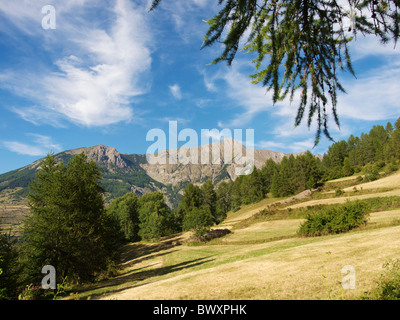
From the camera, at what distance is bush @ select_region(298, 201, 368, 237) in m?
18.1

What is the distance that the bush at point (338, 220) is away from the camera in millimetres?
18094

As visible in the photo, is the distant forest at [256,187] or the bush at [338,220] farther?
the distant forest at [256,187]

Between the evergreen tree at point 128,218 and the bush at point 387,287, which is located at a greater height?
the bush at point 387,287

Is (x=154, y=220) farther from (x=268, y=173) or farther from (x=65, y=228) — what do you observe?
(x=268, y=173)

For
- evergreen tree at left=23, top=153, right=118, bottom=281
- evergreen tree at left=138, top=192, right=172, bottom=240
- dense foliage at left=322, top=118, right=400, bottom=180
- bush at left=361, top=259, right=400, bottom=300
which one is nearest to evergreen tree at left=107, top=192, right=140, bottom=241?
evergreen tree at left=138, top=192, right=172, bottom=240

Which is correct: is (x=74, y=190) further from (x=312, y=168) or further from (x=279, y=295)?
(x=312, y=168)

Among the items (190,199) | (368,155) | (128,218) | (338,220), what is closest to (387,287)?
(338,220)

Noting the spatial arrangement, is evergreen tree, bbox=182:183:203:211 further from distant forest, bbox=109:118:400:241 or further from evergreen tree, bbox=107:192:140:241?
evergreen tree, bbox=107:192:140:241

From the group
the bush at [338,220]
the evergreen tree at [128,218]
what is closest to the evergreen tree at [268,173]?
the evergreen tree at [128,218]

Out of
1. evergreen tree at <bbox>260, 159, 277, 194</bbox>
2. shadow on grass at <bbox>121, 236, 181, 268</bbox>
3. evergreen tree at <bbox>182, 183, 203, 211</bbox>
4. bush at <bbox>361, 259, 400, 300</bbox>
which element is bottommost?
shadow on grass at <bbox>121, 236, 181, 268</bbox>

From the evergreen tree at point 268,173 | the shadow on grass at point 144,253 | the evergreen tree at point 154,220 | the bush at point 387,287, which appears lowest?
the shadow on grass at point 144,253

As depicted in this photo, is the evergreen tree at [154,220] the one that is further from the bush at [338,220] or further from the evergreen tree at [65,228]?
the bush at [338,220]

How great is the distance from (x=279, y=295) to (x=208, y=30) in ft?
23.4
